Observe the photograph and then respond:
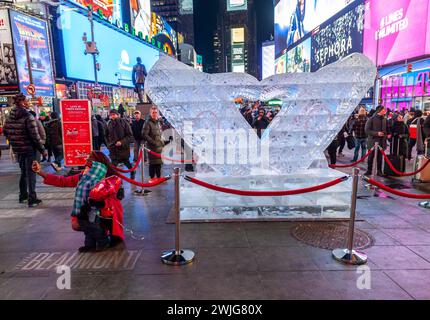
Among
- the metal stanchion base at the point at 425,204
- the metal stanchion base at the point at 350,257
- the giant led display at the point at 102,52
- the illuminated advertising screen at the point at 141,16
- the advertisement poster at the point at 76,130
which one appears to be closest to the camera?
the metal stanchion base at the point at 350,257

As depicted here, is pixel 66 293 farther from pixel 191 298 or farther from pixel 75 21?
pixel 75 21

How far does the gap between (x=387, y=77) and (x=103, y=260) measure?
103ft

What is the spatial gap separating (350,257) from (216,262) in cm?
172

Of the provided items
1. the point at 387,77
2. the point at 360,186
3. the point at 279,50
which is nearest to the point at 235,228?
the point at 360,186

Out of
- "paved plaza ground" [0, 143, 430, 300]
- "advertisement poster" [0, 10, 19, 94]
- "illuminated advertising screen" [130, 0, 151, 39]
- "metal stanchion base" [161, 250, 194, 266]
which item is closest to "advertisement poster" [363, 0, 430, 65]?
"paved plaza ground" [0, 143, 430, 300]

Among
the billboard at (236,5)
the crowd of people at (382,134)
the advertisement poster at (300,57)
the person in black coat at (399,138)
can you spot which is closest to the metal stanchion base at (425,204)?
the crowd of people at (382,134)

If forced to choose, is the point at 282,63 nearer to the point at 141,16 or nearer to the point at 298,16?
the point at 298,16

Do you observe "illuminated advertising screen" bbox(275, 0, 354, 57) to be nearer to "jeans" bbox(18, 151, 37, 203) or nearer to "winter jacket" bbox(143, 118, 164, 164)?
→ "winter jacket" bbox(143, 118, 164, 164)

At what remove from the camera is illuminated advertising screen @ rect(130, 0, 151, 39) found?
169 feet

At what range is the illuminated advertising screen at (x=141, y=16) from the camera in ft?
169

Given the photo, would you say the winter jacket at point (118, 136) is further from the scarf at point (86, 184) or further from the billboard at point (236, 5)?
the billboard at point (236, 5)

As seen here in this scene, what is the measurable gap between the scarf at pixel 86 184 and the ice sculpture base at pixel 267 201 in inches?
74.8

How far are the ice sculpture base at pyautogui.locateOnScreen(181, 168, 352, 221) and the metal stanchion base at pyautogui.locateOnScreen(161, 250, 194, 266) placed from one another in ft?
4.74

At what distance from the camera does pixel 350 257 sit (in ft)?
13.4
